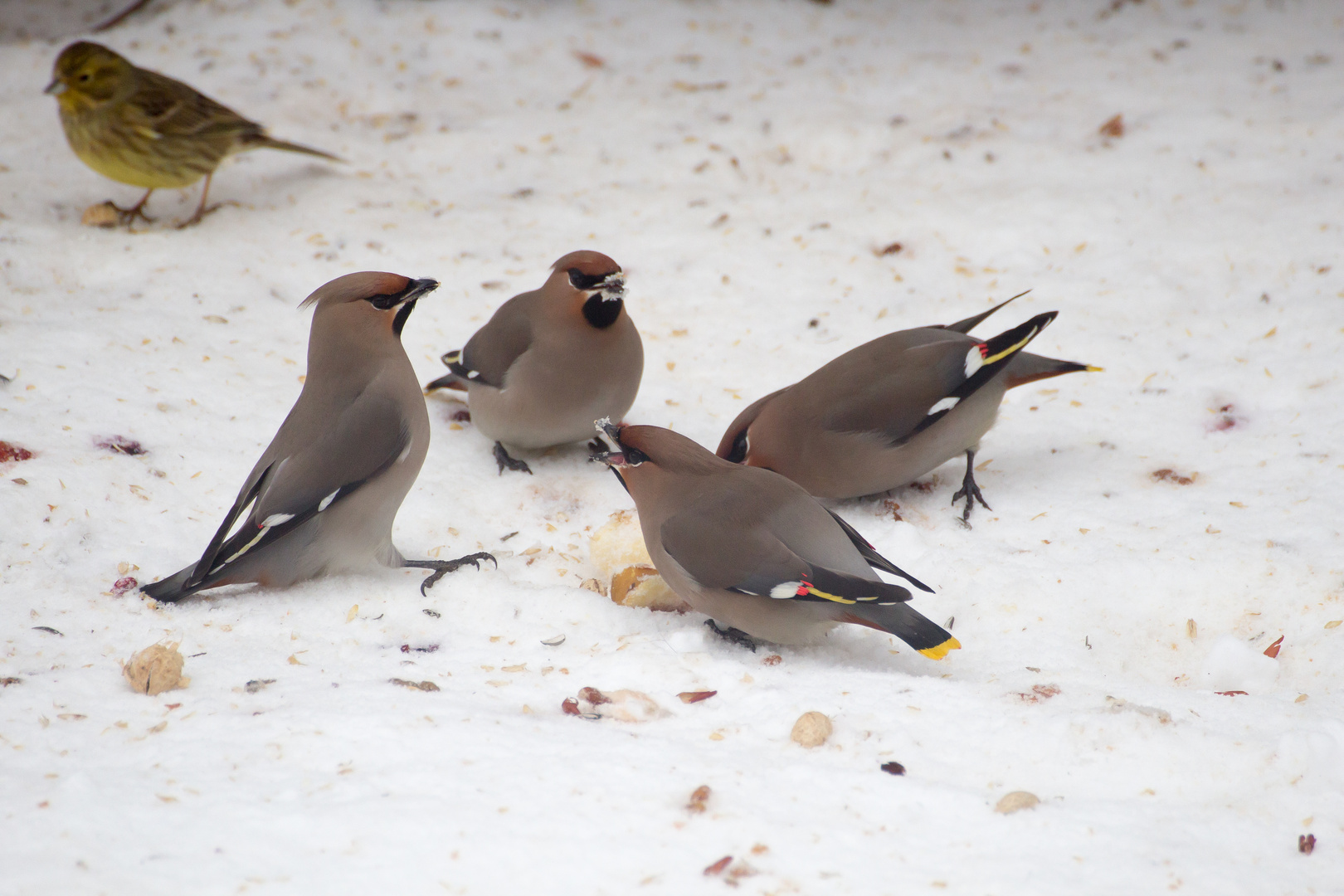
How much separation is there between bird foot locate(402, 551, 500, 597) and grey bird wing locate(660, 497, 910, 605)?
2.28ft

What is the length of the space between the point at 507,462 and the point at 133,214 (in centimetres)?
279

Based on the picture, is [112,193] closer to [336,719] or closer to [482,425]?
[482,425]

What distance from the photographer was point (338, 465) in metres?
3.34

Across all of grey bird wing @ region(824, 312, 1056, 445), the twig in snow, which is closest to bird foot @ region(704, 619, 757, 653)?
grey bird wing @ region(824, 312, 1056, 445)

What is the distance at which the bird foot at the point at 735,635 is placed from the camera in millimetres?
3373

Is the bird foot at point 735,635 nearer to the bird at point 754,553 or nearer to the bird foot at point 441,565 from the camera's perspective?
the bird at point 754,553

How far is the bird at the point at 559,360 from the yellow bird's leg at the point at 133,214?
251 cm

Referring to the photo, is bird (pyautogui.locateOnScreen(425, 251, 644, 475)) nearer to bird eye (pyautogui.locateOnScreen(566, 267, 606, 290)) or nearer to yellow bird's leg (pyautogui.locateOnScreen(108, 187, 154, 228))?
bird eye (pyautogui.locateOnScreen(566, 267, 606, 290))

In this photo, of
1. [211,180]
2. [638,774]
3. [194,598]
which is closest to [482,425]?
[194,598]

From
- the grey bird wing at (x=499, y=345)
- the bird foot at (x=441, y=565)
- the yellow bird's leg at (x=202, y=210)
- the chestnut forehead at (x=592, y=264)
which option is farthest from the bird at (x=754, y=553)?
the yellow bird's leg at (x=202, y=210)

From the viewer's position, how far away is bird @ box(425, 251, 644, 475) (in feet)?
13.8

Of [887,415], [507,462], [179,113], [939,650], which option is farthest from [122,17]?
[939,650]

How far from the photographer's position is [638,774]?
251 centimetres

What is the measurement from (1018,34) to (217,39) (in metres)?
5.35
